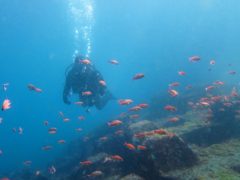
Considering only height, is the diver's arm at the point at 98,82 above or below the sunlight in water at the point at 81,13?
below

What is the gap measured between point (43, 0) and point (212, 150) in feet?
141

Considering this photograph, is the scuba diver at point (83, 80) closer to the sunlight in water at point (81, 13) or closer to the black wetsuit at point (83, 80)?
the black wetsuit at point (83, 80)

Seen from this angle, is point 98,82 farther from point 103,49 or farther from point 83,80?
point 103,49

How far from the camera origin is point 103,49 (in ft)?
521

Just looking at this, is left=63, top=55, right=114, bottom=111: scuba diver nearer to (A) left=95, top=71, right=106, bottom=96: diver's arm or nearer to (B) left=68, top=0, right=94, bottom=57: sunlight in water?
(A) left=95, top=71, right=106, bottom=96: diver's arm

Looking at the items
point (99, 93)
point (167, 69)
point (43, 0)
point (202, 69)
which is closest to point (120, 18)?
point (167, 69)

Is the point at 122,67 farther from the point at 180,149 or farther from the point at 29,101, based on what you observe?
the point at 180,149

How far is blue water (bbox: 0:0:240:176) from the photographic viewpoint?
53.9 metres

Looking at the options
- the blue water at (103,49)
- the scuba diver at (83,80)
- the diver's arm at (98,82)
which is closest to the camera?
the scuba diver at (83,80)

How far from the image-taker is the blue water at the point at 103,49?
53.9 meters

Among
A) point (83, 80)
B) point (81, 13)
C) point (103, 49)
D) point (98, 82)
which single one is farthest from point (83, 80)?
point (103, 49)

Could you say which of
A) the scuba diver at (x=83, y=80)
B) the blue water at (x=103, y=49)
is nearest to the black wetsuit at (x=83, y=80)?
the scuba diver at (x=83, y=80)

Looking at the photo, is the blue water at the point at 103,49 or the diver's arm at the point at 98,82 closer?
the diver's arm at the point at 98,82

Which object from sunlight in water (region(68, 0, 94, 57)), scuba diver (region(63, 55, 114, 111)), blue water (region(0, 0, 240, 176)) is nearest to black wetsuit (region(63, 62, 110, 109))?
scuba diver (region(63, 55, 114, 111))
